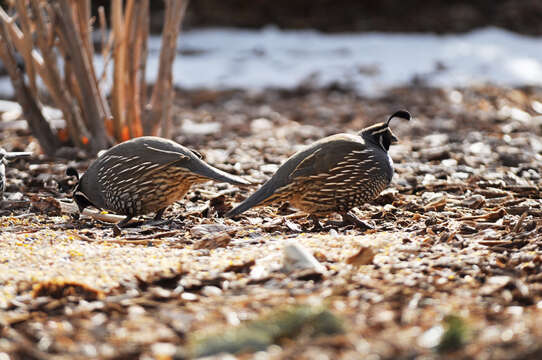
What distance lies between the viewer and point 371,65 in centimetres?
1225

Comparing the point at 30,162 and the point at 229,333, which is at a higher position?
the point at 229,333

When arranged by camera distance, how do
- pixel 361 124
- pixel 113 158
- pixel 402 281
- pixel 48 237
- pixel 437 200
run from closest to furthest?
1. pixel 402 281
2. pixel 48 237
3. pixel 113 158
4. pixel 437 200
5. pixel 361 124

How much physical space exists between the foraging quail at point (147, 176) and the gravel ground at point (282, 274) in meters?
0.19

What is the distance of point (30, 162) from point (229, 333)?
4712 millimetres

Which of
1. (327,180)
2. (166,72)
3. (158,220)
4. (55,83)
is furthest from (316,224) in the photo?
(55,83)

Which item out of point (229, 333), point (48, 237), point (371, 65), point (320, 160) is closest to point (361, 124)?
point (371, 65)

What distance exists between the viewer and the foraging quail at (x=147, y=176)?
448cm

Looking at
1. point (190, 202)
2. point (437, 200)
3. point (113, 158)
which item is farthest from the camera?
point (190, 202)

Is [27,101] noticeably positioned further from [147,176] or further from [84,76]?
[147,176]

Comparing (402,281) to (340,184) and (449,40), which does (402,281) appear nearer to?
(340,184)

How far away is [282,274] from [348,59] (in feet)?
33.1

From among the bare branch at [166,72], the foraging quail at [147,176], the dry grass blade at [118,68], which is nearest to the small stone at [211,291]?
the foraging quail at [147,176]

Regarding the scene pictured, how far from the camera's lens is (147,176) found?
14.9 feet

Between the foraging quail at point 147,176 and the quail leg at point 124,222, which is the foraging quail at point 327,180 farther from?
the quail leg at point 124,222
